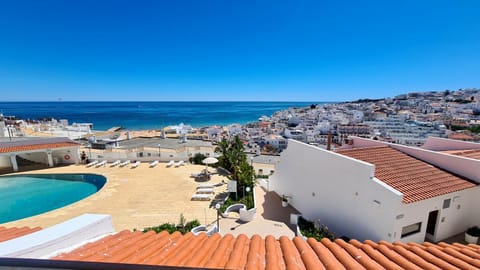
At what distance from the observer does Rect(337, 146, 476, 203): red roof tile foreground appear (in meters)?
7.66

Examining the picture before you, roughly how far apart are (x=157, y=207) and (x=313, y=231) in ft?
27.3

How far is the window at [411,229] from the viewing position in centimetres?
768

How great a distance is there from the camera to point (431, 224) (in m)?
8.53

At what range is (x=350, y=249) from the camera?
3381 mm

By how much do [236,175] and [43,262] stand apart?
13050mm

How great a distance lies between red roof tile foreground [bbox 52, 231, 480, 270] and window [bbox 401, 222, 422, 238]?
16.6 ft

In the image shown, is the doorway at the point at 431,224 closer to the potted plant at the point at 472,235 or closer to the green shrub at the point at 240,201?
the potted plant at the point at 472,235

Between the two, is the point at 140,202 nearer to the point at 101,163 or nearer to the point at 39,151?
the point at 101,163

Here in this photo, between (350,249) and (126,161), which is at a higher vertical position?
(350,249)

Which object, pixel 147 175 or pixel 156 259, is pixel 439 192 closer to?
pixel 156 259

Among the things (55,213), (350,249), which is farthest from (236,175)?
(350,249)

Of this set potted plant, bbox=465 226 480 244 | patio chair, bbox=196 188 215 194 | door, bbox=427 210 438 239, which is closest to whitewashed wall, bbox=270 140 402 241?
Answer: door, bbox=427 210 438 239

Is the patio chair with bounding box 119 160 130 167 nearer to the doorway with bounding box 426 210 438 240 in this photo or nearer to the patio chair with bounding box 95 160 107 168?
the patio chair with bounding box 95 160 107 168

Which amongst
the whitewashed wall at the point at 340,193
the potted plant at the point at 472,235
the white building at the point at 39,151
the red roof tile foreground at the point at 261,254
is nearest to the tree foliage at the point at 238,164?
the whitewashed wall at the point at 340,193
